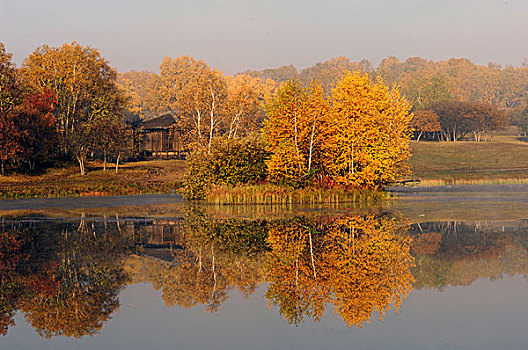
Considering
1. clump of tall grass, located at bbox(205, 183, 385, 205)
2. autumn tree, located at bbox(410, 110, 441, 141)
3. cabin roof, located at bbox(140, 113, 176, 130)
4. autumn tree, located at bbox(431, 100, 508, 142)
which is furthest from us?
autumn tree, located at bbox(431, 100, 508, 142)

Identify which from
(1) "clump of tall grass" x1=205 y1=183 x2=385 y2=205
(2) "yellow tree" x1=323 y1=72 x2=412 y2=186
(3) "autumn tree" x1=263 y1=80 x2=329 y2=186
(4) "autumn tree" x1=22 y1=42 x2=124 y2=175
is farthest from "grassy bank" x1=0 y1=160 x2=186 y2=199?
(2) "yellow tree" x1=323 y1=72 x2=412 y2=186

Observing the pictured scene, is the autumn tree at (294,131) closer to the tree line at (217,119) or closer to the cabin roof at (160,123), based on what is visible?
the tree line at (217,119)

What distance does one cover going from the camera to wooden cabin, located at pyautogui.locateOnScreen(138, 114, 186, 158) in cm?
8875

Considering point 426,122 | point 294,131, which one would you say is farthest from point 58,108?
point 426,122

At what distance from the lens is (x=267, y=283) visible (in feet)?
48.1

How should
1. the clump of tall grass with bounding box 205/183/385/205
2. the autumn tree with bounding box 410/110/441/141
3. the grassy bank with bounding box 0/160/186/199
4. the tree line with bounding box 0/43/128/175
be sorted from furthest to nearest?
the autumn tree with bounding box 410/110/441/141 → the tree line with bounding box 0/43/128/175 → the grassy bank with bounding box 0/160/186/199 → the clump of tall grass with bounding box 205/183/385/205

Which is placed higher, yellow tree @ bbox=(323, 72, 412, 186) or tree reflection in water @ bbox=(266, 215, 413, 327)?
yellow tree @ bbox=(323, 72, 412, 186)

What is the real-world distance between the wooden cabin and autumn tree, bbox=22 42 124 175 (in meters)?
5.53

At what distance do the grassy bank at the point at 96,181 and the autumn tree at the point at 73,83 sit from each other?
28.7 ft

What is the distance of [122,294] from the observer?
45.8 ft

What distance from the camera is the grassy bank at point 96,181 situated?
4803 cm

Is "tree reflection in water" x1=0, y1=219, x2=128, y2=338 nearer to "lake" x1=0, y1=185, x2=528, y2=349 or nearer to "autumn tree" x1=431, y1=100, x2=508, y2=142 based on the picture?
"lake" x1=0, y1=185, x2=528, y2=349

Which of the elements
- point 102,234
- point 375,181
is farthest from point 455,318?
point 375,181

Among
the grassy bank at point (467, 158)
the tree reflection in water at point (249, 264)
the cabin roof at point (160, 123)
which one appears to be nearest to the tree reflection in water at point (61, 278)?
the tree reflection in water at point (249, 264)
